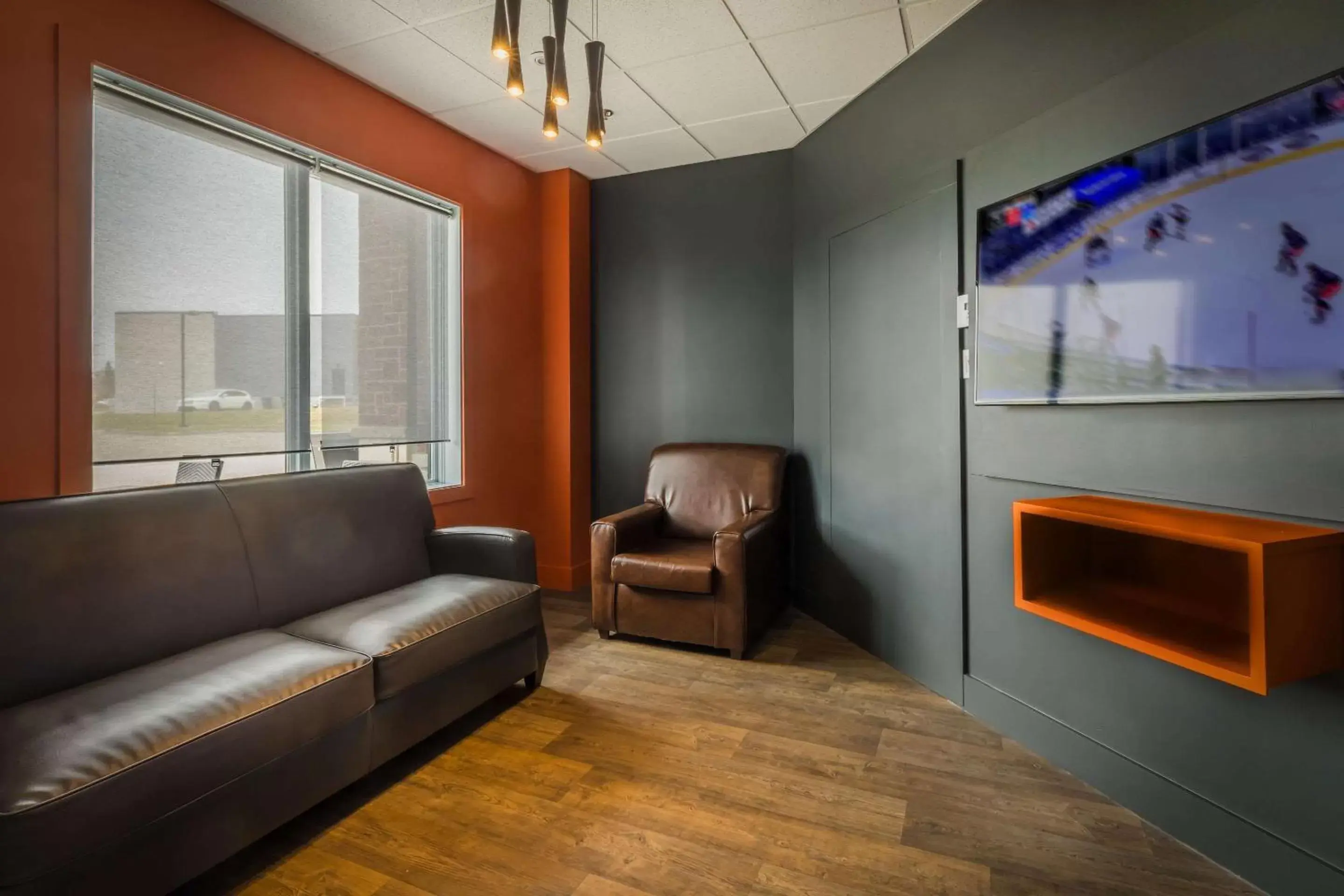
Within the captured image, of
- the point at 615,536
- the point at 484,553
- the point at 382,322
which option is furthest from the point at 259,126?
the point at 615,536

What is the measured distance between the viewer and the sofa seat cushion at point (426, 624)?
201cm

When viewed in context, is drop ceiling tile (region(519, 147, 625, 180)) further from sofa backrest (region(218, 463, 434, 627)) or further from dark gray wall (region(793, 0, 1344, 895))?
sofa backrest (region(218, 463, 434, 627))

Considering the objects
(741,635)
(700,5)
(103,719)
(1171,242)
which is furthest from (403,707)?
(700,5)

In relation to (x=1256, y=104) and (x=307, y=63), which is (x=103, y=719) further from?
(x=1256, y=104)

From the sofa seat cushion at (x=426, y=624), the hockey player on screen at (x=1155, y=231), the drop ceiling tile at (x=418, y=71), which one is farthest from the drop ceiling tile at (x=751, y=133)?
the sofa seat cushion at (x=426, y=624)

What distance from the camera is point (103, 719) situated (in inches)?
57.5

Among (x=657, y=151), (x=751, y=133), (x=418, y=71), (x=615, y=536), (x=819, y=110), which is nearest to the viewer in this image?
(x=418, y=71)

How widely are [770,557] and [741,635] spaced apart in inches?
21.2

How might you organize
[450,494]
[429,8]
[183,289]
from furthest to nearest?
[450,494] < [429,8] < [183,289]

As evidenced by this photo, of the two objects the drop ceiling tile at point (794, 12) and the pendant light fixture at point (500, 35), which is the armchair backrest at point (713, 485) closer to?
→ the drop ceiling tile at point (794, 12)

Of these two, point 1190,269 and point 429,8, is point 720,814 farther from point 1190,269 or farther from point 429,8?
point 429,8

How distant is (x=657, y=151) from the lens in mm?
4027

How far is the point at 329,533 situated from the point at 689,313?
8.66 feet

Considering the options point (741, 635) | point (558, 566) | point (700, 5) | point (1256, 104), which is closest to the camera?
point (1256, 104)
